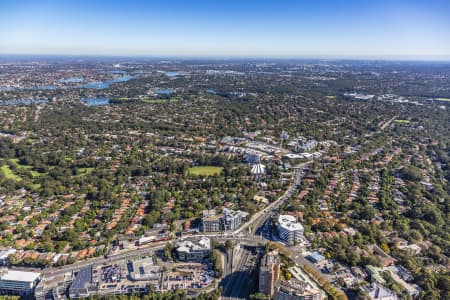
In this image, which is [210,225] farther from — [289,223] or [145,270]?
[145,270]

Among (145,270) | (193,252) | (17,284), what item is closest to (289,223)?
(193,252)

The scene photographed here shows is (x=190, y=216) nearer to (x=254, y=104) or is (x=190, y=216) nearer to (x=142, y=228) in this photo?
(x=142, y=228)

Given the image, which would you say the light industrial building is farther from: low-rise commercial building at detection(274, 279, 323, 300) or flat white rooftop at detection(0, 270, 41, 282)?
flat white rooftop at detection(0, 270, 41, 282)

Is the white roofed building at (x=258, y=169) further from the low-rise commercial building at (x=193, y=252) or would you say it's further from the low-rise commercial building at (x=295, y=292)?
the low-rise commercial building at (x=295, y=292)

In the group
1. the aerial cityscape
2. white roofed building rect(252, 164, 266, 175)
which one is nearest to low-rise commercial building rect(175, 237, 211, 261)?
the aerial cityscape

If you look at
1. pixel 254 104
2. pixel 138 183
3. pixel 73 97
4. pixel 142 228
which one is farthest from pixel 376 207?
pixel 73 97
